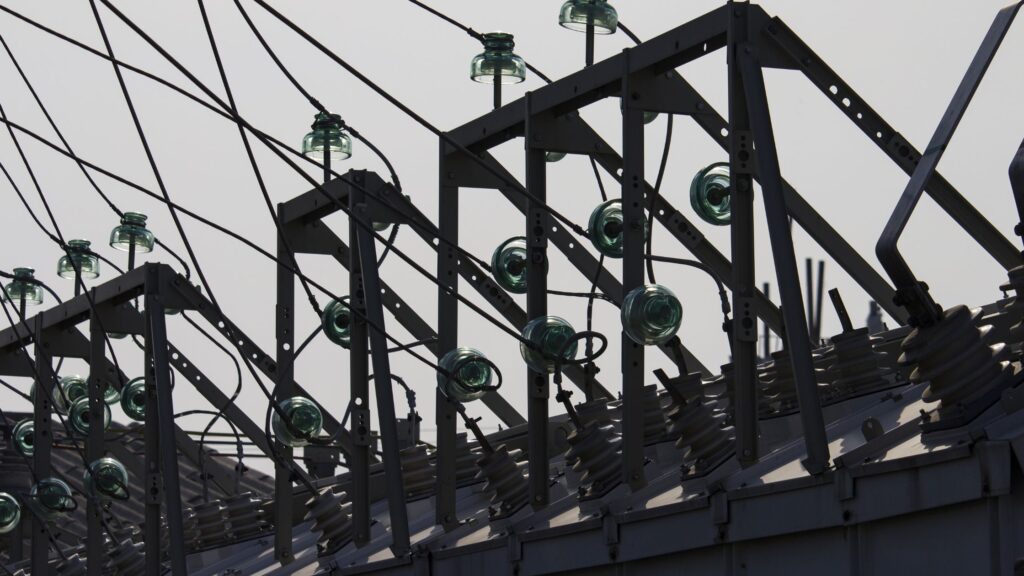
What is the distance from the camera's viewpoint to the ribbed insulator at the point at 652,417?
10.2 metres

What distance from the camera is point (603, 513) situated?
8.73 metres

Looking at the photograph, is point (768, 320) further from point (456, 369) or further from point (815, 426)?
point (815, 426)

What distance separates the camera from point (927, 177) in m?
6.98

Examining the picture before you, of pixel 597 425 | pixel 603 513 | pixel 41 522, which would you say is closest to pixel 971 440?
pixel 603 513

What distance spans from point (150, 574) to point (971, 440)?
7517 mm

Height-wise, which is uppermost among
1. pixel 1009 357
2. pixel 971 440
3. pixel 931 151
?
pixel 931 151

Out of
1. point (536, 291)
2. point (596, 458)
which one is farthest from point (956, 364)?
point (536, 291)

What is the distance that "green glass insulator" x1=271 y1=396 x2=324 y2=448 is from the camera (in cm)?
1176

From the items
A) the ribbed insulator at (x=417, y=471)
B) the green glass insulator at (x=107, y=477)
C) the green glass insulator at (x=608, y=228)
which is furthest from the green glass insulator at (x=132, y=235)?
the green glass insulator at (x=608, y=228)

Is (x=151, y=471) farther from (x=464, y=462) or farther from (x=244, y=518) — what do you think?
(x=464, y=462)

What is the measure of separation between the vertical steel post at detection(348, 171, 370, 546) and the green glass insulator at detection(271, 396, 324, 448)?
0.22 meters

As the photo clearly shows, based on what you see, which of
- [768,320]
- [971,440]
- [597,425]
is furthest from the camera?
[768,320]

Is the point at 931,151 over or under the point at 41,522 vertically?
under

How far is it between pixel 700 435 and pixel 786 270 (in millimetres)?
1229
